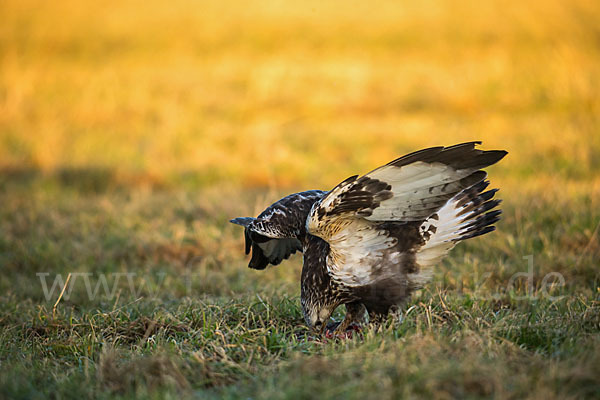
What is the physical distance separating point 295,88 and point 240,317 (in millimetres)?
7355

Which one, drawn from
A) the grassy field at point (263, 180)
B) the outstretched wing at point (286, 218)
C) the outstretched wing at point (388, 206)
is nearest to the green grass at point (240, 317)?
the grassy field at point (263, 180)

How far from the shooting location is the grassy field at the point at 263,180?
2953 millimetres

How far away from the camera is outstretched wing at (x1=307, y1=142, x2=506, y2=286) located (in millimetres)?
3088

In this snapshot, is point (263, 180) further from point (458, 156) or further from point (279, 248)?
point (458, 156)

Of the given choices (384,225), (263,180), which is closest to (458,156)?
(384,225)

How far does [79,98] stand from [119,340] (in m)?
7.64

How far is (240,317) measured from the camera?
3.82 meters

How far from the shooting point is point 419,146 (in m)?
8.23

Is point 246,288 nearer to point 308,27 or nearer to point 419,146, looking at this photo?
point 419,146

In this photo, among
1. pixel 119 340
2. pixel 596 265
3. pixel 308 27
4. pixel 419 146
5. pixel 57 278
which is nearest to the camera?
pixel 119 340

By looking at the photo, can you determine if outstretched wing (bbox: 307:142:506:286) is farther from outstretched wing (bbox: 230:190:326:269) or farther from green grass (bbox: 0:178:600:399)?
green grass (bbox: 0:178:600:399)

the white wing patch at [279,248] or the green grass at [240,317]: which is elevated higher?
the white wing patch at [279,248]

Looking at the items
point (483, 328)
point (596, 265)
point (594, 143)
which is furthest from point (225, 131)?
point (483, 328)

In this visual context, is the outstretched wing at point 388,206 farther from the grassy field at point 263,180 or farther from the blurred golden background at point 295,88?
the blurred golden background at point 295,88
